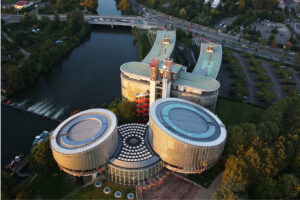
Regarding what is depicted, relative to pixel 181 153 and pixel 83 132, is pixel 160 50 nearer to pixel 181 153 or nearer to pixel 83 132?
pixel 83 132

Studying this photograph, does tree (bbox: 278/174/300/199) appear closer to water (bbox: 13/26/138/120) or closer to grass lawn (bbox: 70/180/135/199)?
grass lawn (bbox: 70/180/135/199)

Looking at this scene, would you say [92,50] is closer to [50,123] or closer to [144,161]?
[50,123]

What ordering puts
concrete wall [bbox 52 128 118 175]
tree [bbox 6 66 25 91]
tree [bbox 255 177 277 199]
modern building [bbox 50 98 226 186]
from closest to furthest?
concrete wall [bbox 52 128 118 175]
tree [bbox 255 177 277 199]
modern building [bbox 50 98 226 186]
tree [bbox 6 66 25 91]

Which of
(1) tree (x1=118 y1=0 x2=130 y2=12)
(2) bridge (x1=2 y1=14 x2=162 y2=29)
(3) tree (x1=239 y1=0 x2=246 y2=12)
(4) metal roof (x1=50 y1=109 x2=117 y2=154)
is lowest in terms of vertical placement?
(4) metal roof (x1=50 y1=109 x2=117 y2=154)

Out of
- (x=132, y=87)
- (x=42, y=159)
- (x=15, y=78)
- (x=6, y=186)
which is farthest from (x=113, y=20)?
(x=6, y=186)

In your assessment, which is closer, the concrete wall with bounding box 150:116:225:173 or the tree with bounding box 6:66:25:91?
the concrete wall with bounding box 150:116:225:173

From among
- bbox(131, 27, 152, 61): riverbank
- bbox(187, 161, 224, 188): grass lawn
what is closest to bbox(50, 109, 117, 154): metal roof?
bbox(187, 161, 224, 188): grass lawn

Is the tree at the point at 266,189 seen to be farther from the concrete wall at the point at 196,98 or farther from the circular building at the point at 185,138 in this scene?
the concrete wall at the point at 196,98

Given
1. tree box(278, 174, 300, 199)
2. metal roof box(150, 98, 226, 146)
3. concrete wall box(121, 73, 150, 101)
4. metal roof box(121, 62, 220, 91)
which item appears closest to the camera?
tree box(278, 174, 300, 199)
